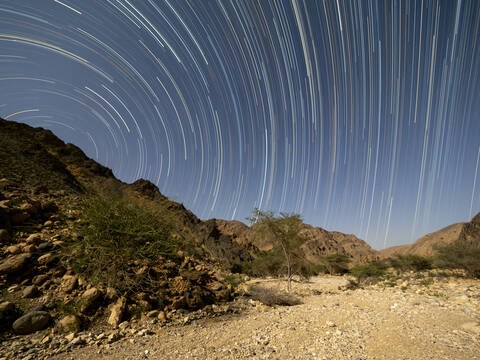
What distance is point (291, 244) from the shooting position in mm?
17750

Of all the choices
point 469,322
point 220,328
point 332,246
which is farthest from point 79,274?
point 332,246

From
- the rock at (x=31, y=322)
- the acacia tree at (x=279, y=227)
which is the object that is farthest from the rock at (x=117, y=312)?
the acacia tree at (x=279, y=227)

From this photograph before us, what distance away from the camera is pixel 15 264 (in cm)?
509

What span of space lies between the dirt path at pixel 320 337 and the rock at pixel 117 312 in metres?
0.68

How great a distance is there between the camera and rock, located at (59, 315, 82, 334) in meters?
4.22

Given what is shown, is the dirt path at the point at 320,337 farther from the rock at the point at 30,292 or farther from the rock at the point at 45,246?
the rock at the point at 45,246

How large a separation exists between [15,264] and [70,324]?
2.49 m

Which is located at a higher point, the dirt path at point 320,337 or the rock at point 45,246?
the rock at point 45,246

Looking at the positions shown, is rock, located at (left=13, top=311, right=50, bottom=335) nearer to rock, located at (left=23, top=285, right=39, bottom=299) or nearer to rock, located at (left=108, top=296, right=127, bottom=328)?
rock, located at (left=23, top=285, right=39, bottom=299)

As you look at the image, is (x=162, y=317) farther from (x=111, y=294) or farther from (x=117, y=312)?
(x=111, y=294)

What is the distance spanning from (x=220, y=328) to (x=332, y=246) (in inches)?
3491

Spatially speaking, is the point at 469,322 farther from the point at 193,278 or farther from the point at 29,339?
the point at 29,339

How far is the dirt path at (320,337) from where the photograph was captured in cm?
365

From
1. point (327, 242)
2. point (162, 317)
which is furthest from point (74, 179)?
point (327, 242)
